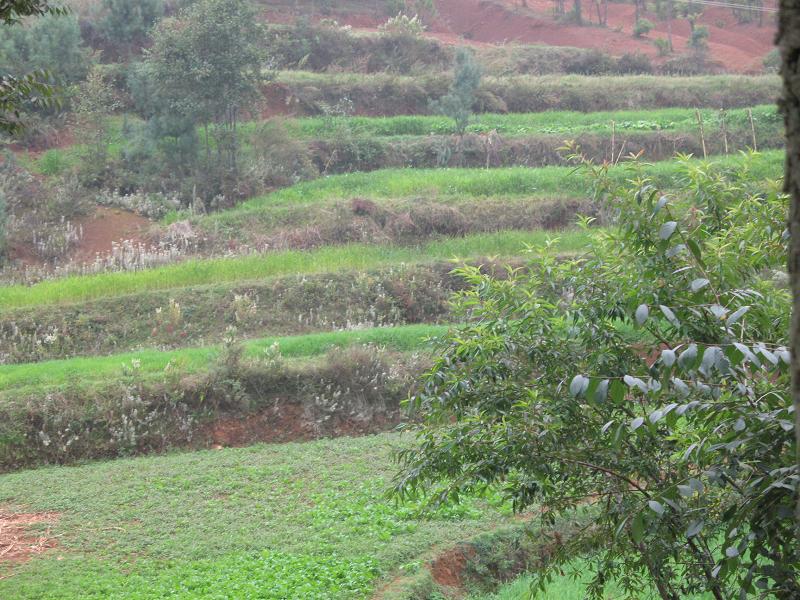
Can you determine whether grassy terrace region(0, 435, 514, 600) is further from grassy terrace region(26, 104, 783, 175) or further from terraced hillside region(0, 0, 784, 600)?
grassy terrace region(26, 104, 783, 175)

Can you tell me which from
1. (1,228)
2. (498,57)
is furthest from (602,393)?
(498,57)

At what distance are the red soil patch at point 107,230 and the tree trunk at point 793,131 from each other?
2321 cm

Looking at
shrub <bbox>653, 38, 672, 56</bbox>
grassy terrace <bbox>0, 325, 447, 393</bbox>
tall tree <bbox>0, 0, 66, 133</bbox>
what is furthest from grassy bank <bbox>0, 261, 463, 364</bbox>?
shrub <bbox>653, 38, 672, 56</bbox>

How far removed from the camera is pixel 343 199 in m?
25.3

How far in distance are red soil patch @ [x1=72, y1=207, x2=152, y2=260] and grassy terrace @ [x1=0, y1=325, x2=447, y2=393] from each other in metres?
7.95

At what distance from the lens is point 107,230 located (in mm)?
24969

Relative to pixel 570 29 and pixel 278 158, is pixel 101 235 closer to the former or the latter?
pixel 278 158

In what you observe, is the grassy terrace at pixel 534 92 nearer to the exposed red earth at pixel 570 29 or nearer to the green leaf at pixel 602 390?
the exposed red earth at pixel 570 29

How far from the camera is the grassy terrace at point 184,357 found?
1487 centimetres

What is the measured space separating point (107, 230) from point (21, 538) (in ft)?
53.5

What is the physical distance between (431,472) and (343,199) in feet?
68.0

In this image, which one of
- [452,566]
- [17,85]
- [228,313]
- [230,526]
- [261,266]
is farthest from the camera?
[261,266]

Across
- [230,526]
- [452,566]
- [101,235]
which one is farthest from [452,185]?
[452,566]

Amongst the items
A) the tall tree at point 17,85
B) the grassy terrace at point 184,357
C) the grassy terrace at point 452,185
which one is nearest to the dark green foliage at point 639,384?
the tall tree at point 17,85
